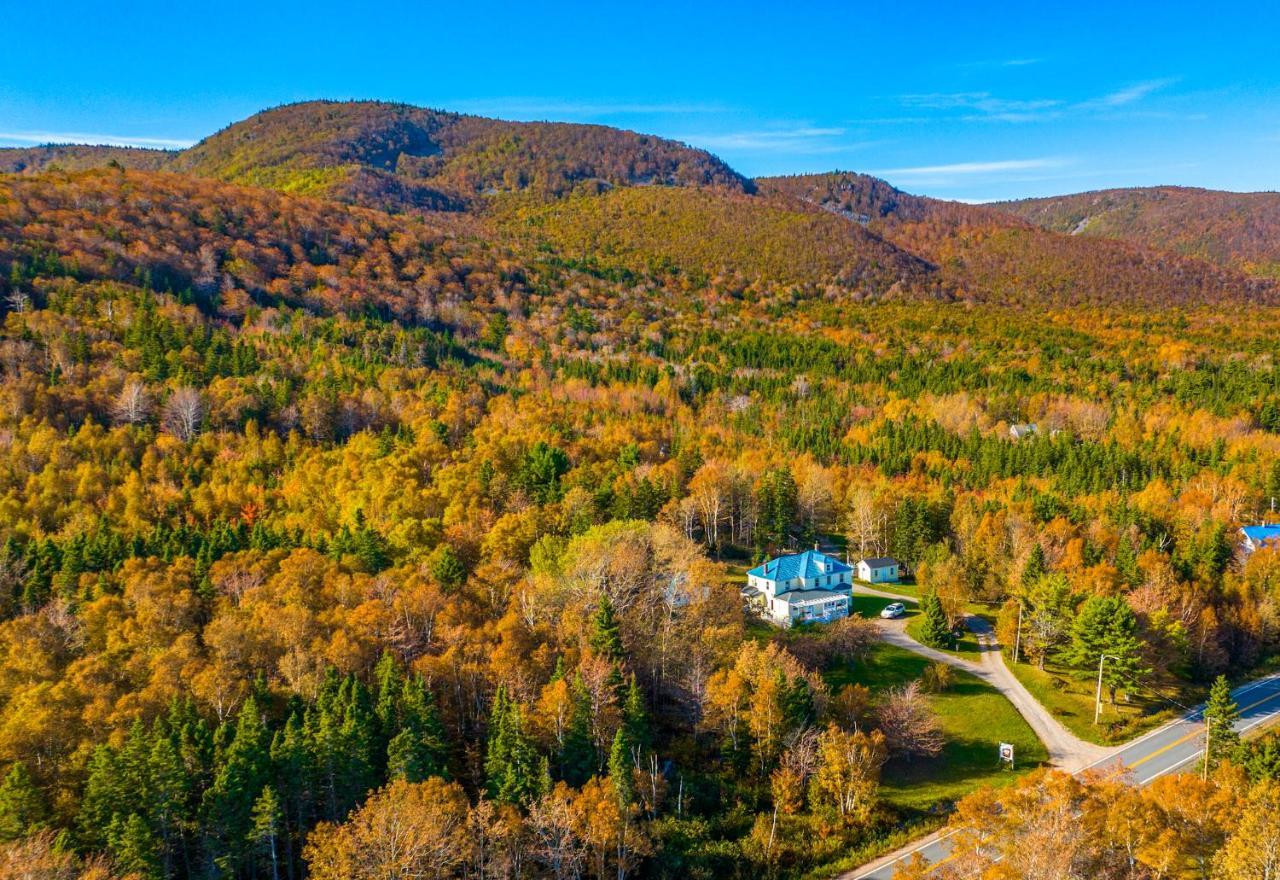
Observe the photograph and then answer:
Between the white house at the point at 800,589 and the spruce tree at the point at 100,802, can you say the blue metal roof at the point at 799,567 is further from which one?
the spruce tree at the point at 100,802

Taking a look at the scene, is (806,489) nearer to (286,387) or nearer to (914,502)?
(914,502)

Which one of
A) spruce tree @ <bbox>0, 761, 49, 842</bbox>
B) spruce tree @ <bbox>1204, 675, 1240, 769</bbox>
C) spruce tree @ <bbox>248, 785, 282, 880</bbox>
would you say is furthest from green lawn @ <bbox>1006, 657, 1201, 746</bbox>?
spruce tree @ <bbox>0, 761, 49, 842</bbox>

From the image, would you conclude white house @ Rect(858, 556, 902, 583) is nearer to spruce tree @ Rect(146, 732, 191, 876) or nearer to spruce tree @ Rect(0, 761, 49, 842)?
spruce tree @ Rect(146, 732, 191, 876)

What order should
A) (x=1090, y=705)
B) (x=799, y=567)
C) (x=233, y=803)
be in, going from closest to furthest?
1. (x=233, y=803)
2. (x=1090, y=705)
3. (x=799, y=567)

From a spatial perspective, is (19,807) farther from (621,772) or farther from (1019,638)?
(1019,638)

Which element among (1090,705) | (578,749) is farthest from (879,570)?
(578,749)

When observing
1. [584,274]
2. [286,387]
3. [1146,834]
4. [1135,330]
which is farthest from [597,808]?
[1135,330]
